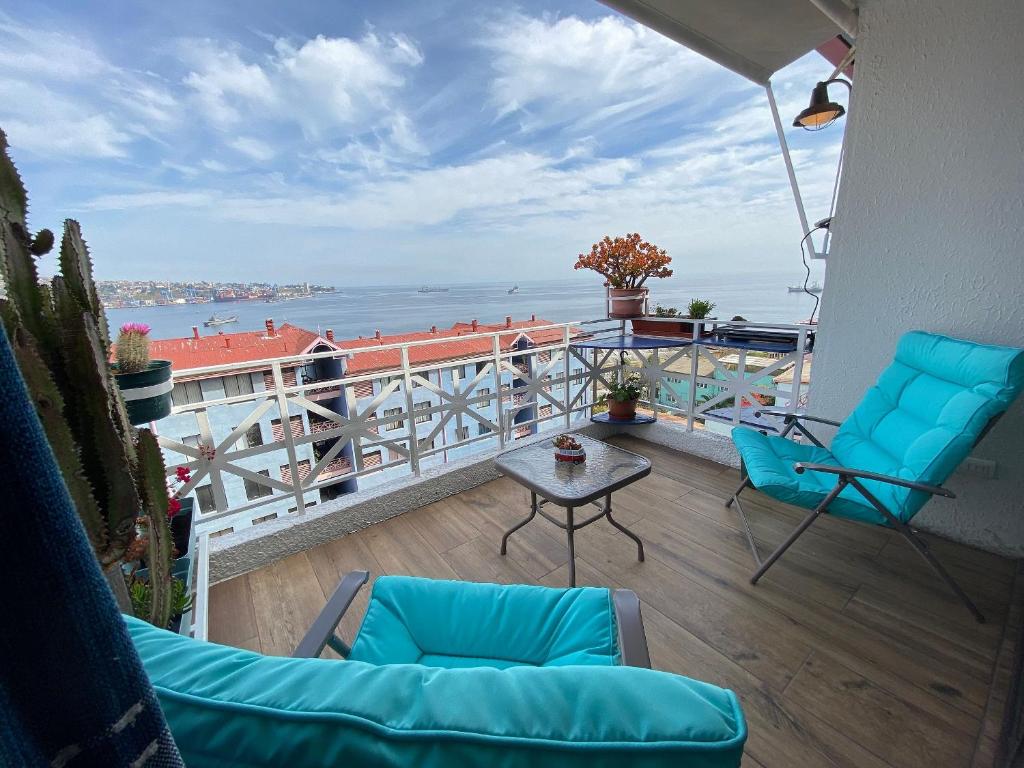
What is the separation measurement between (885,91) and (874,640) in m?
2.49

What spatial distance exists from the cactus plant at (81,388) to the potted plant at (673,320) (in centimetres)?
311

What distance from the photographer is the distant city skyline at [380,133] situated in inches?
98.3

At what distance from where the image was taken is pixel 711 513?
2334 millimetres

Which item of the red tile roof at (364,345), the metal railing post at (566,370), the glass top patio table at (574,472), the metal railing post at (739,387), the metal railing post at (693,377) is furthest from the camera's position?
the metal railing post at (566,370)

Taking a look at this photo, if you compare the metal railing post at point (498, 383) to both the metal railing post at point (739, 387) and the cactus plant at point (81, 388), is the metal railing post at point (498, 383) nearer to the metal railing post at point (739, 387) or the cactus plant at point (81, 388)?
the metal railing post at point (739, 387)

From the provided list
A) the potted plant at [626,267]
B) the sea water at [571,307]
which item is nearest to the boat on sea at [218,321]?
the sea water at [571,307]

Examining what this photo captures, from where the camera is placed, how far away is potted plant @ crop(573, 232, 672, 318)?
10.0ft

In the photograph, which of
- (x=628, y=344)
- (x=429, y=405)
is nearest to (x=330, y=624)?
(x=429, y=405)

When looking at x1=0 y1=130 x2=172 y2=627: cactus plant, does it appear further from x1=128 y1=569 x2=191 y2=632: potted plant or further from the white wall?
the white wall

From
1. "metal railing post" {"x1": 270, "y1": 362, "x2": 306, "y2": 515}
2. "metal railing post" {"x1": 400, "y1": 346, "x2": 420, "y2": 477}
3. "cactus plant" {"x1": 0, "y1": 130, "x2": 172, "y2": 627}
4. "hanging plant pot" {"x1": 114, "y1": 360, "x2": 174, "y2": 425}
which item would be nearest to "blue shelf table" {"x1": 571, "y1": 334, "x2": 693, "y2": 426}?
"metal railing post" {"x1": 400, "y1": 346, "x2": 420, "y2": 477}

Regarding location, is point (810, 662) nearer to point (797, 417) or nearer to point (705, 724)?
point (797, 417)

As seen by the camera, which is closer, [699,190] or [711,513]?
[711,513]

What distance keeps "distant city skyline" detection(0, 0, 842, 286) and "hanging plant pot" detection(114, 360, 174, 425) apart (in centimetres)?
35

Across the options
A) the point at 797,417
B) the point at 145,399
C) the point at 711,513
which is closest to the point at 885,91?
the point at 797,417
